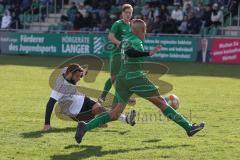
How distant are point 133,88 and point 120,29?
362 cm

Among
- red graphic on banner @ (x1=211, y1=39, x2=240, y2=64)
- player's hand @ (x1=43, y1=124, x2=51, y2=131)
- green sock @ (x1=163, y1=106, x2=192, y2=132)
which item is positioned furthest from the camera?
red graphic on banner @ (x1=211, y1=39, x2=240, y2=64)

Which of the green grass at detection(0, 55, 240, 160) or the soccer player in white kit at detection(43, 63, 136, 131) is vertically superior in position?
the soccer player in white kit at detection(43, 63, 136, 131)

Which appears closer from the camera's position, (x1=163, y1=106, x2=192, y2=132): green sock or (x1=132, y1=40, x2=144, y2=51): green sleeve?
(x1=132, y1=40, x2=144, y2=51): green sleeve

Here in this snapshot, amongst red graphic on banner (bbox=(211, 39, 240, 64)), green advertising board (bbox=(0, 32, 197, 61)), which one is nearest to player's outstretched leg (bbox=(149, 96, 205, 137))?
red graphic on banner (bbox=(211, 39, 240, 64))

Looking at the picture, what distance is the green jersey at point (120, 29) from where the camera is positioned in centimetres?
1262

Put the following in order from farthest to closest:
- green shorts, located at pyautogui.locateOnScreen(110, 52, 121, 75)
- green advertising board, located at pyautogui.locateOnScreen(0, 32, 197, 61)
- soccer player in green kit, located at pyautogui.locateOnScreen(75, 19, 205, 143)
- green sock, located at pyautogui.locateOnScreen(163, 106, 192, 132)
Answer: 1. green advertising board, located at pyautogui.locateOnScreen(0, 32, 197, 61)
2. green shorts, located at pyautogui.locateOnScreen(110, 52, 121, 75)
3. green sock, located at pyautogui.locateOnScreen(163, 106, 192, 132)
4. soccer player in green kit, located at pyautogui.locateOnScreen(75, 19, 205, 143)

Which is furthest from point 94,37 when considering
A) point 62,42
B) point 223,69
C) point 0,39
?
point 223,69

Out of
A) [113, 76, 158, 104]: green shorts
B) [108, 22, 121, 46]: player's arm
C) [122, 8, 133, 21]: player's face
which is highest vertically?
[122, 8, 133, 21]: player's face

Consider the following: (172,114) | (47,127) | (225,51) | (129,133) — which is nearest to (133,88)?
(172,114)

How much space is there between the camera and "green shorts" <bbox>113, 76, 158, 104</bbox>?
30.2 feet

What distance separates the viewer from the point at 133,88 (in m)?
9.27

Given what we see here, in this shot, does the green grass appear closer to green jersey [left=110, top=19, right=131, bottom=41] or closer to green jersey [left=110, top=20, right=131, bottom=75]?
green jersey [left=110, top=20, right=131, bottom=75]

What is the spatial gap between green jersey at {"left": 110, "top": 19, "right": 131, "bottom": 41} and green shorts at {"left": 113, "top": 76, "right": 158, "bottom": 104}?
133 inches

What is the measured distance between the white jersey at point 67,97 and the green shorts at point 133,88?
1.46 m
